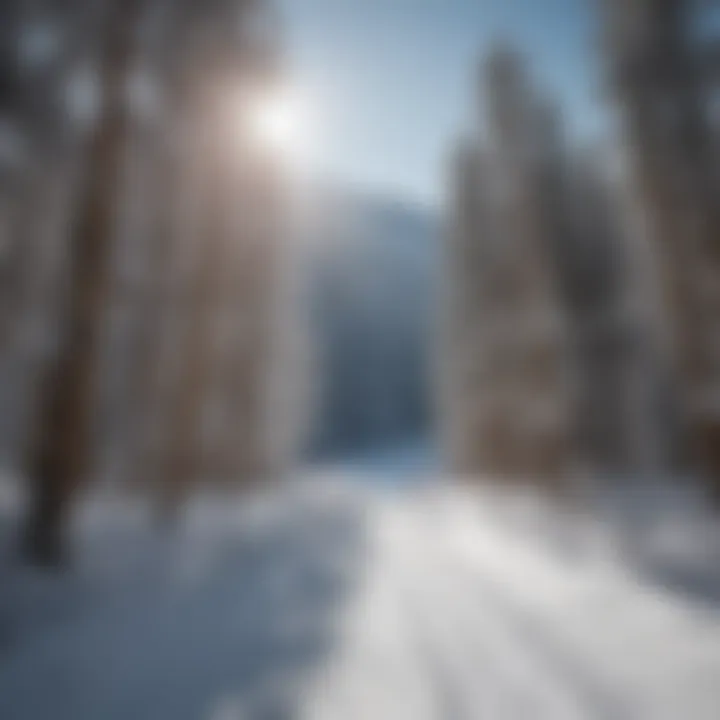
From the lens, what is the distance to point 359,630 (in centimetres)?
653

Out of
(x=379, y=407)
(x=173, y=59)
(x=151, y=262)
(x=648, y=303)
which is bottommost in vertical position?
(x=379, y=407)

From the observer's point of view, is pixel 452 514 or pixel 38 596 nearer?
pixel 38 596

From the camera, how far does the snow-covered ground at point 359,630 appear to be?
4.38 meters

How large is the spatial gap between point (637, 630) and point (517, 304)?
16734mm

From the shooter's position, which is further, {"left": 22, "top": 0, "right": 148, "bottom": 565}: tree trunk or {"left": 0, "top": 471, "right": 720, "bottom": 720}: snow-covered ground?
{"left": 22, "top": 0, "right": 148, "bottom": 565}: tree trunk

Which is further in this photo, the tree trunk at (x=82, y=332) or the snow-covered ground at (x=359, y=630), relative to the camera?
the tree trunk at (x=82, y=332)

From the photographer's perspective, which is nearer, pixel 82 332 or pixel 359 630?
pixel 359 630

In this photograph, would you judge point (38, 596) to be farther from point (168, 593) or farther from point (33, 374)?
point (33, 374)

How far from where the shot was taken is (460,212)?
94.2ft

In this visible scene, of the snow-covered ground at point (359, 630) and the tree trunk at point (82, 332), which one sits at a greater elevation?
the tree trunk at point (82, 332)

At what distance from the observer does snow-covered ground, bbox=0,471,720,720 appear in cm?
438

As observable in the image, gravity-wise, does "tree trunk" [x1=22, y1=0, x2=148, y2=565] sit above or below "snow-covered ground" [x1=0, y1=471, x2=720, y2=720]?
above

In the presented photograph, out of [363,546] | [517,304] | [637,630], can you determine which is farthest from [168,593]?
[517,304]

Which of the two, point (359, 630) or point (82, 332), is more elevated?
point (82, 332)
